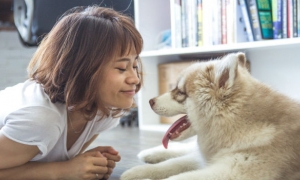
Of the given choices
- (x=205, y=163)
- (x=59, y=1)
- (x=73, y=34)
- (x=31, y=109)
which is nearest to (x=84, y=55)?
(x=73, y=34)

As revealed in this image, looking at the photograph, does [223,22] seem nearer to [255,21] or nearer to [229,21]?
[229,21]

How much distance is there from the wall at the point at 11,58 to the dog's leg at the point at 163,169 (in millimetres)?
2048

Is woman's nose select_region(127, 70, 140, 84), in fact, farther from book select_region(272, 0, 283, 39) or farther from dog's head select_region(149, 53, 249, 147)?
book select_region(272, 0, 283, 39)

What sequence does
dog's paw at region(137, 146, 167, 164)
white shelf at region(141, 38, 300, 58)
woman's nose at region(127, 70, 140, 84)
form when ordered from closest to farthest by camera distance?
woman's nose at region(127, 70, 140, 84), dog's paw at region(137, 146, 167, 164), white shelf at region(141, 38, 300, 58)

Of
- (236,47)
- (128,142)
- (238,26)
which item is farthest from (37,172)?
(238,26)

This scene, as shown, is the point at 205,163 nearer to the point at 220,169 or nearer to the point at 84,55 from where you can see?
the point at 220,169

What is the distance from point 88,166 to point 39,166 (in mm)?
155

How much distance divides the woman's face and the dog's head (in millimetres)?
95

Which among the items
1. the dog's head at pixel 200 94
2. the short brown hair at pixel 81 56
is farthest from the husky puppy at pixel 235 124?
the short brown hair at pixel 81 56

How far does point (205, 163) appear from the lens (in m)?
1.16

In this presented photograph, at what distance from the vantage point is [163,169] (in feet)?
3.96

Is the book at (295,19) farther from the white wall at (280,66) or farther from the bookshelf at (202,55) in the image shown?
the white wall at (280,66)

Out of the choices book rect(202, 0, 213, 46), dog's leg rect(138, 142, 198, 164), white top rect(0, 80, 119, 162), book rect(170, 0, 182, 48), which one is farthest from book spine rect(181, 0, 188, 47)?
white top rect(0, 80, 119, 162)

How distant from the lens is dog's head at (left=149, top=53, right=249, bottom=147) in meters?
1.06
